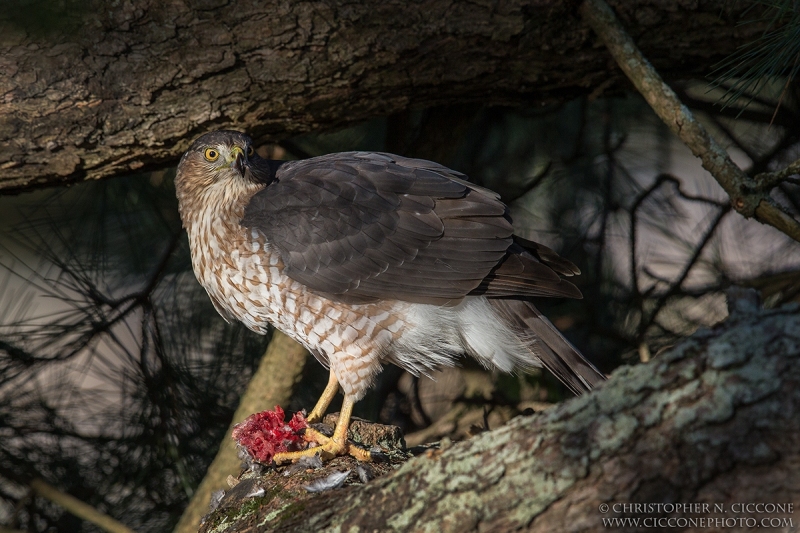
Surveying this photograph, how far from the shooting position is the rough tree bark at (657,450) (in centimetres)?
144

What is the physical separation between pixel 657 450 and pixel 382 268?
173 centimetres

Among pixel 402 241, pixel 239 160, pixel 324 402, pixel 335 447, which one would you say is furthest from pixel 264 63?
pixel 335 447

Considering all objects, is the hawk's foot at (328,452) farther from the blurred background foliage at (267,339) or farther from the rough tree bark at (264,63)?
the rough tree bark at (264,63)

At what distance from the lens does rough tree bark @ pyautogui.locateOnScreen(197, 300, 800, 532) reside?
1.44 meters

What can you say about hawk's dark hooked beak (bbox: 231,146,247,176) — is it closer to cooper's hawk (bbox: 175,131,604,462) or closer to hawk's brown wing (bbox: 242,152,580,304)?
cooper's hawk (bbox: 175,131,604,462)

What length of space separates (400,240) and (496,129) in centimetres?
188

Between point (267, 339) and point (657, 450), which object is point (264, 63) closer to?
point (267, 339)

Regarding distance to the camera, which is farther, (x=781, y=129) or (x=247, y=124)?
(x=781, y=129)

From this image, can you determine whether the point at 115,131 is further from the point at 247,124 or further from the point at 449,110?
the point at 449,110

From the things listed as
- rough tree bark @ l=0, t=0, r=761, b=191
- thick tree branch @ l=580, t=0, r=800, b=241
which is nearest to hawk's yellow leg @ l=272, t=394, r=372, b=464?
rough tree bark @ l=0, t=0, r=761, b=191

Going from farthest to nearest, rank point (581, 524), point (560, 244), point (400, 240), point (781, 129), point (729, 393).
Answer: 1. point (560, 244)
2. point (781, 129)
3. point (400, 240)
4. point (581, 524)
5. point (729, 393)

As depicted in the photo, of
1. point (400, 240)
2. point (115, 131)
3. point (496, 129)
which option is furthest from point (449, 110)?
point (115, 131)

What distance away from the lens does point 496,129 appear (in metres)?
4.70

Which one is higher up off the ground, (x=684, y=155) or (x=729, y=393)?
(x=684, y=155)
